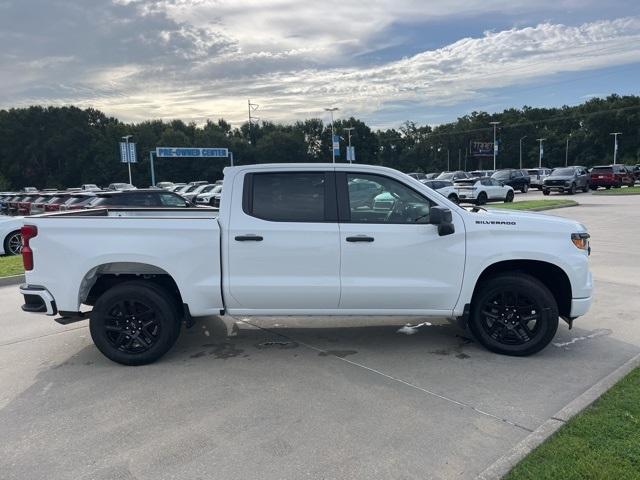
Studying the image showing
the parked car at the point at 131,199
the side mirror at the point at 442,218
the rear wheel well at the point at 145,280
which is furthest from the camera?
the parked car at the point at 131,199

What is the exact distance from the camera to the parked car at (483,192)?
2842cm

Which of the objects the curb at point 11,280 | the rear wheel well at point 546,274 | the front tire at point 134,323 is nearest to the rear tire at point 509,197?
the rear wheel well at point 546,274

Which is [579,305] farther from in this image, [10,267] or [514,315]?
[10,267]

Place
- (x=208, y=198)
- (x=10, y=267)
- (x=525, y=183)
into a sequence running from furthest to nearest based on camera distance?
(x=525, y=183) → (x=208, y=198) → (x=10, y=267)

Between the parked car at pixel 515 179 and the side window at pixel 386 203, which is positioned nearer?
the side window at pixel 386 203

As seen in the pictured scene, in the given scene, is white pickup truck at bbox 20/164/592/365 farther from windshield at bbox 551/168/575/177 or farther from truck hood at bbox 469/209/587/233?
windshield at bbox 551/168/575/177

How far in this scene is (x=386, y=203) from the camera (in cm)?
478

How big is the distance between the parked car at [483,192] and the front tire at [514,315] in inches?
972

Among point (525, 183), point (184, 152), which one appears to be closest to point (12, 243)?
point (525, 183)

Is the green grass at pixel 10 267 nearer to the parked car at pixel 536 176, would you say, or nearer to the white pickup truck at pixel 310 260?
the white pickup truck at pixel 310 260

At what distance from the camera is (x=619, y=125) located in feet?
306

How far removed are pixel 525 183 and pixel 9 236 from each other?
37.4 metres

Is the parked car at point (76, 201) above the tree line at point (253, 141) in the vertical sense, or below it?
below

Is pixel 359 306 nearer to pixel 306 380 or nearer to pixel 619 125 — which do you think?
pixel 306 380
